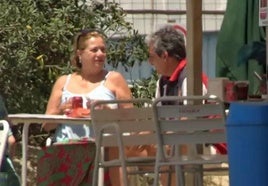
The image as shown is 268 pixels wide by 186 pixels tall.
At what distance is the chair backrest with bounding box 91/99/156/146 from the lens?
648 centimetres

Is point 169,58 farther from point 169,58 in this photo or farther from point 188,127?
point 188,127

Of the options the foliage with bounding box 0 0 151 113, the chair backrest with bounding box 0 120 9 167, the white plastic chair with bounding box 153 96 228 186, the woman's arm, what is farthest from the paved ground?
the white plastic chair with bounding box 153 96 228 186

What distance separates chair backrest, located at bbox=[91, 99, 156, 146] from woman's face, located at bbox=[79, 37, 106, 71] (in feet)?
2.77

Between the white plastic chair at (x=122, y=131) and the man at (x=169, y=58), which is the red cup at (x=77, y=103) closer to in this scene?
the white plastic chair at (x=122, y=131)

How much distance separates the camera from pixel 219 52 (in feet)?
25.6

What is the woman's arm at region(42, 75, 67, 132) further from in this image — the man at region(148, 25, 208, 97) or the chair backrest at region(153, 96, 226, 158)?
the chair backrest at region(153, 96, 226, 158)

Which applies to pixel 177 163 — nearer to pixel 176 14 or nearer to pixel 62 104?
pixel 62 104

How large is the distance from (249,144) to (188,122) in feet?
3.70

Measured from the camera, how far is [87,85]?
7.60 m

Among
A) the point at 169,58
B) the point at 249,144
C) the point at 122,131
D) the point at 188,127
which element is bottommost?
the point at 122,131

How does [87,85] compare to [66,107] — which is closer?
[66,107]

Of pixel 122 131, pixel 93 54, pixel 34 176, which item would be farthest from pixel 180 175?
pixel 34 176

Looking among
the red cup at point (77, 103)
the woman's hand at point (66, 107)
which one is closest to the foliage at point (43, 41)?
the woman's hand at point (66, 107)

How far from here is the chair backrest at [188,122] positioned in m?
6.05
